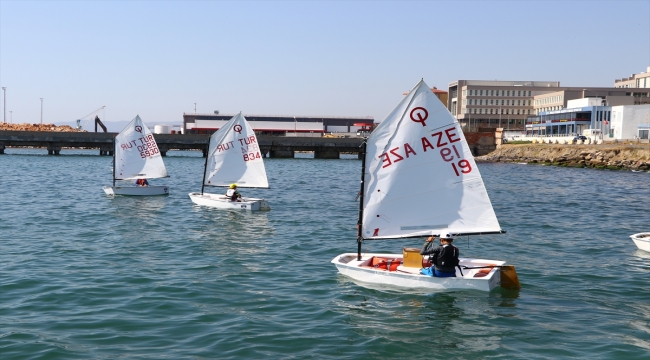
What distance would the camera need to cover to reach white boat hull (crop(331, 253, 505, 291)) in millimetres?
20125

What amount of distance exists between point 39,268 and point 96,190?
32.7 meters

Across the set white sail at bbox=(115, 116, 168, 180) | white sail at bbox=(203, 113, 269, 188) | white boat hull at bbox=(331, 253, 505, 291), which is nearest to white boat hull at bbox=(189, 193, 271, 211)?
white sail at bbox=(203, 113, 269, 188)

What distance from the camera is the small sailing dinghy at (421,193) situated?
67.3 ft

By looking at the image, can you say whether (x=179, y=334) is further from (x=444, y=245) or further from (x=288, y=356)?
(x=444, y=245)

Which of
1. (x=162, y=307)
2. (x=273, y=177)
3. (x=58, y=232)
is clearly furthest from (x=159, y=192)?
(x=162, y=307)

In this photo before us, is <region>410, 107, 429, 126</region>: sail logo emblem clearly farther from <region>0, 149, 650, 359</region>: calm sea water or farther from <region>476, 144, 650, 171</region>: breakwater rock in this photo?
<region>476, 144, 650, 171</region>: breakwater rock

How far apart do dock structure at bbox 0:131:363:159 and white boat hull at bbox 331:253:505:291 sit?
333ft

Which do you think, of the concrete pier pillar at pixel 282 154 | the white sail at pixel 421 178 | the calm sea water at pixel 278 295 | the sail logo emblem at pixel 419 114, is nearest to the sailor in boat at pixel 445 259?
the calm sea water at pixel 278 295

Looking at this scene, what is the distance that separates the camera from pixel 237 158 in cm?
4341

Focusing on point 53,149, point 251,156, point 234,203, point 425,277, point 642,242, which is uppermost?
point 251,156

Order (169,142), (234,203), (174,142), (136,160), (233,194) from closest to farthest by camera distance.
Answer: (234,203) < (233,194) < (136,160) < (169,142) < (174,142)

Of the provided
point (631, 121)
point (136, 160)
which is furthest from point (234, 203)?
point (631, 121)

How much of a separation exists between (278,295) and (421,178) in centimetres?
607

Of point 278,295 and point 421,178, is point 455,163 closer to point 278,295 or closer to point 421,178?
point 421,178
